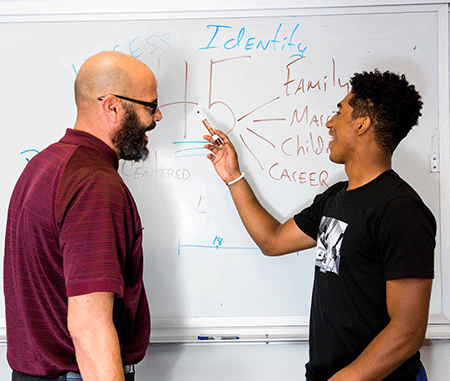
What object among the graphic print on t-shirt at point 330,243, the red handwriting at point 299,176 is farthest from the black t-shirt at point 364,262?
the red handwriting at point 299,176

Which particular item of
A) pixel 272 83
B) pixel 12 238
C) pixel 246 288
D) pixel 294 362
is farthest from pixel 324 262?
pixel 12 238

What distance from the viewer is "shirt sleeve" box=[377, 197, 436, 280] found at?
84 cm

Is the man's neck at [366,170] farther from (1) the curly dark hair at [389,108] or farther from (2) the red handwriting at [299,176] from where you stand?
(2) the red handwriting at [299,176]

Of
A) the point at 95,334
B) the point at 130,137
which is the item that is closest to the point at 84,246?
the point at 95,334

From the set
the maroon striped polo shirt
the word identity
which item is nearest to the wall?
the maroon striped polo shirt

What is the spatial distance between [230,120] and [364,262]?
65cm

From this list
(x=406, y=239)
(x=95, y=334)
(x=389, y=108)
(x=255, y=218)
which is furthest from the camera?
(x=255, y=218)

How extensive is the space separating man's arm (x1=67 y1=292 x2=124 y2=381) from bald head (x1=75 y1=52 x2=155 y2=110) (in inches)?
18.5

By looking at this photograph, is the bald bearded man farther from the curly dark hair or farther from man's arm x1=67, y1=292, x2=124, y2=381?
the curly dark hair

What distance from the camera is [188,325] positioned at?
1307mm

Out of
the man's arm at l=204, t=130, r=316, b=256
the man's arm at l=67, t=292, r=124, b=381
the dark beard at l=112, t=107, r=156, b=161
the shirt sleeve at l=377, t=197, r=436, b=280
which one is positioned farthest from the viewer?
the man's arm at l=204, t=130, r=316, b=256

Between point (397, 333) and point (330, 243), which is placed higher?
point (330, 243)

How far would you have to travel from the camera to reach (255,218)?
1244 mm

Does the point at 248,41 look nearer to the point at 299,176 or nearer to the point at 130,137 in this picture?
the point at 299,176
